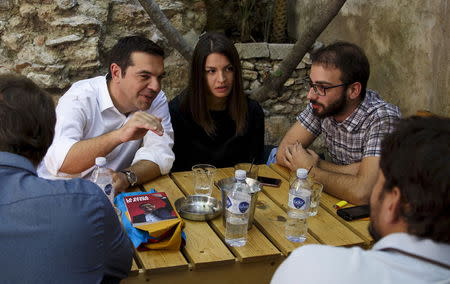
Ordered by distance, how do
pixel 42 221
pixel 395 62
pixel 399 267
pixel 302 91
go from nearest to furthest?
1. pixel 399 267
2. pixel 42 221
3. pixel 395 62
4. pixel 302 91

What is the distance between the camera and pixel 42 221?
4.89 feet

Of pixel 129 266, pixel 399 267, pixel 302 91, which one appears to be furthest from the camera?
pixel 302 91

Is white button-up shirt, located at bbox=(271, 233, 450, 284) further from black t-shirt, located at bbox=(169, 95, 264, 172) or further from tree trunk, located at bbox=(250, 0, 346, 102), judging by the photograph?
tree trunk, located at bbox=(250, 0, 346, 102)

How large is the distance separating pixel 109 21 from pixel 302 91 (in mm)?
1972

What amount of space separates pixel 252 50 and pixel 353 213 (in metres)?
2.94

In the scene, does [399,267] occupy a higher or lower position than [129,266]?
higher

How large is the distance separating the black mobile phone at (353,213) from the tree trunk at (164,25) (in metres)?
2.32

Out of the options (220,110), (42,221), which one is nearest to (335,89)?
(220,110)

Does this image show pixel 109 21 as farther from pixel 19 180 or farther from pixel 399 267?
pixel 399 267

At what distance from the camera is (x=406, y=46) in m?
4.04

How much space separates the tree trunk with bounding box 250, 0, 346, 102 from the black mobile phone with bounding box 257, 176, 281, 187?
5.16ft

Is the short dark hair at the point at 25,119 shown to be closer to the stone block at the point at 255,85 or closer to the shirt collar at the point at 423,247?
the shirt collar at the point at 423,247

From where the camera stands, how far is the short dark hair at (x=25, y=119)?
1521mm

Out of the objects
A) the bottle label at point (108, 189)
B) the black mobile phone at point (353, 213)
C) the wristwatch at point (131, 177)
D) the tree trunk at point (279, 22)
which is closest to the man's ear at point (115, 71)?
the wristwatch at point (131, 177)
